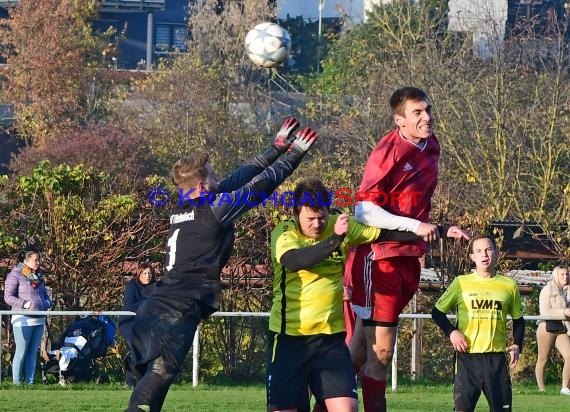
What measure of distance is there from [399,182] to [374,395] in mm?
1473

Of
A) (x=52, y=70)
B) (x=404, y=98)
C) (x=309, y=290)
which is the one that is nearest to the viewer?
(x=309, y=290)

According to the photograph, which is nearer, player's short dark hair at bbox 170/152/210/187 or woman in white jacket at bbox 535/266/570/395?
player's short dark hair at bbox 170/152/210/187

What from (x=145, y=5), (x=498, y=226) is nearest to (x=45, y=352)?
(x=498, y=226)

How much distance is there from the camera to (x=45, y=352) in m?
→ 15.4

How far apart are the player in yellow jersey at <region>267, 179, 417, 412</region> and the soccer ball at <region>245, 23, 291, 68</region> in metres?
10.1

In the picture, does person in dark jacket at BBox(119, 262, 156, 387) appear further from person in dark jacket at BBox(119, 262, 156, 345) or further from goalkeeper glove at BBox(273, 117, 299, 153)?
goalkeeper glove at BBox(273, 117, 299, 153)

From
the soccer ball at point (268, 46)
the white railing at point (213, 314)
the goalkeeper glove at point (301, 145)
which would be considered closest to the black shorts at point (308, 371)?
the goalkeeper glove at point (301, 145)

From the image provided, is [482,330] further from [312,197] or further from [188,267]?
[188,267]

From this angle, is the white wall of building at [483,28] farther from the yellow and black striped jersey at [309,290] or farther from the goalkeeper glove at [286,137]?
the yellow and black striped jersey at [309,290]

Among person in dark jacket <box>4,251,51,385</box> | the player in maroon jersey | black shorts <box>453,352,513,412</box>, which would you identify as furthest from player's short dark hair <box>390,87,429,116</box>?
person in dark jacket <box>4,251,51,385</box>

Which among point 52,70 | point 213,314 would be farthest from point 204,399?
point 52,70

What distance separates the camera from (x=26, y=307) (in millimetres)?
14891

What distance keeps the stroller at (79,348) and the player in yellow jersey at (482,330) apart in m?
6.33

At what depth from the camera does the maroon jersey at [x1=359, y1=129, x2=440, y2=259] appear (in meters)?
8.24
